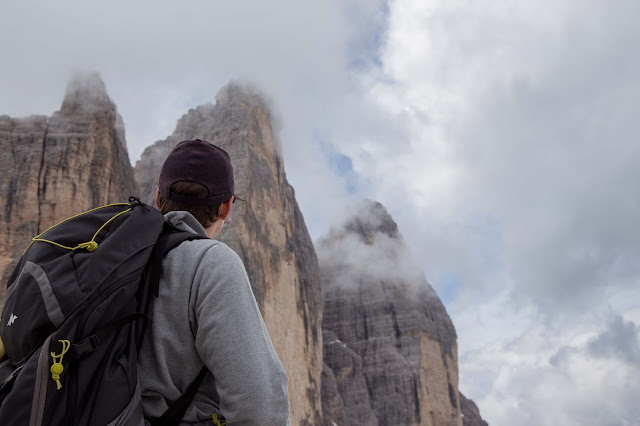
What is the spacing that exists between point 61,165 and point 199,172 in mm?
18829

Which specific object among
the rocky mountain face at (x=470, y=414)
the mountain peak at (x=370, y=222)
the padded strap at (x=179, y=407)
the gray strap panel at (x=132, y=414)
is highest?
the mountain peak at (x=370, y=222)

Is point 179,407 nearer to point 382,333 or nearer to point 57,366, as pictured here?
point 57,366

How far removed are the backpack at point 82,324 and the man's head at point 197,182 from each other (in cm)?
29

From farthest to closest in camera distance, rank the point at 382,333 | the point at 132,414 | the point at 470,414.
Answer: the point at 470,414 → the point at 382,333 → the point at 132,414

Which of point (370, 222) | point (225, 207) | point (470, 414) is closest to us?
point (225, 207)

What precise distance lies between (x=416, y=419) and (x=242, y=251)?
26.6 meters

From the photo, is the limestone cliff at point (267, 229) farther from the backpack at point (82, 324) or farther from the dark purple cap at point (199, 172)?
the backpack at point (82, 324)

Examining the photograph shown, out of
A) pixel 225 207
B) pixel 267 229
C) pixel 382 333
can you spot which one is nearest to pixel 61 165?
pixel 267 229

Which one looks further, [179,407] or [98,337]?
[179,407]

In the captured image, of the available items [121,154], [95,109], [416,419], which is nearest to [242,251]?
[121,154]

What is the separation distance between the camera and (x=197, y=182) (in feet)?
6.59

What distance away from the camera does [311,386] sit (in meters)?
28.5

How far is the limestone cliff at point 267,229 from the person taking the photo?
2472 cm

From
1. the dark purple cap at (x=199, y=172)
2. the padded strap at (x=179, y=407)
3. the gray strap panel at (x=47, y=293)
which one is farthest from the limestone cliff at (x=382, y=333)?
the gray strap panel at (x=47, y=293)
